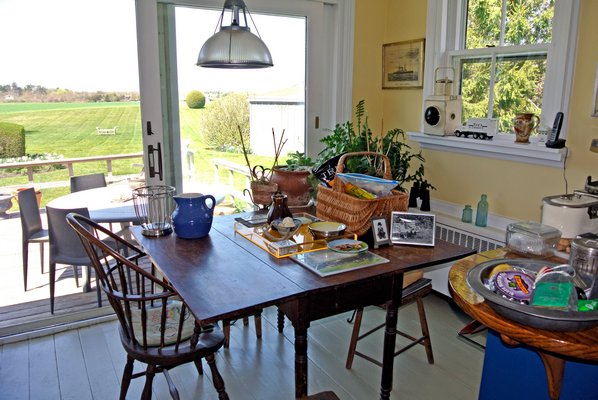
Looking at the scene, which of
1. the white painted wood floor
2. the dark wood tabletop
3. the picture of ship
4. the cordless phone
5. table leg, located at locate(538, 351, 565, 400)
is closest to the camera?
the dark wood tabletop

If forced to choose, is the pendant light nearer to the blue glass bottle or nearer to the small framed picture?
the small framed picture

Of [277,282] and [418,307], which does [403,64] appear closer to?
[418,307]

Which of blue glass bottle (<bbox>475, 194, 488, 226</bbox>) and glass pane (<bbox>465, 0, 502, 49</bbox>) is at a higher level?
glass pane (<bbox>465, 0, 502, 49</bbox>)

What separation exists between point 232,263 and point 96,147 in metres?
2.19

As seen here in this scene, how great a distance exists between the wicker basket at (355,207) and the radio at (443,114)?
1088 millimetres

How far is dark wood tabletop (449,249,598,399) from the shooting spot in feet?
3.60

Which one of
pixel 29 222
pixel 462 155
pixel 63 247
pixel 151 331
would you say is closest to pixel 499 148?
pixel 462 155

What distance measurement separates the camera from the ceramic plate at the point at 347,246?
5.94 feet

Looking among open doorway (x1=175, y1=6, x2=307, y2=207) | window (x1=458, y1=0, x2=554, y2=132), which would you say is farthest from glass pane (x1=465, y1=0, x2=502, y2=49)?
open doorway (x1=175, y1=6, x2=307, y2=207)

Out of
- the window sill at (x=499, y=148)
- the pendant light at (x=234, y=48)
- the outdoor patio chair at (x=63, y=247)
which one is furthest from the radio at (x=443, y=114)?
the outdoor patio chair at (x=63, y=247)

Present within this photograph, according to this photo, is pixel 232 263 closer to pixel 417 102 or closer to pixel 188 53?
pixel 188 53

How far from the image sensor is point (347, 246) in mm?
1847

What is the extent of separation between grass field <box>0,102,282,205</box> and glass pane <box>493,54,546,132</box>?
5.35 feet

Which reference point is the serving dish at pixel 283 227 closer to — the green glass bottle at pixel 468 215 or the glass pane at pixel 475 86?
the green glass bottle at pixel 468 215
